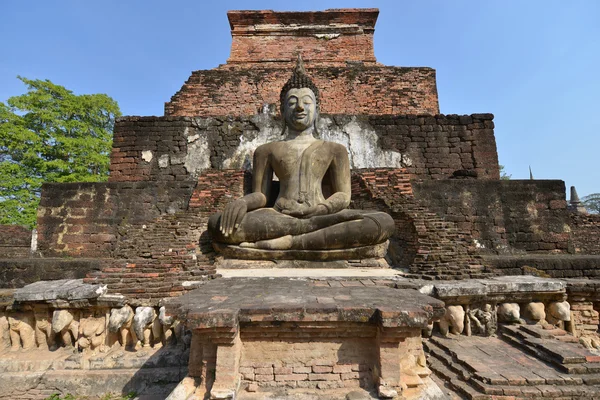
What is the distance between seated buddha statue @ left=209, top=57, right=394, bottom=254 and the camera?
486 centimetres

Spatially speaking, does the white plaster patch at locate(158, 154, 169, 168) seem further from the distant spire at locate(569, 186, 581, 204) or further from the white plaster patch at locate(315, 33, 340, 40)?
the distant spire at locate(569, 186, 581, 204)

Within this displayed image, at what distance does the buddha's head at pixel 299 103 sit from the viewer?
592 centimetres

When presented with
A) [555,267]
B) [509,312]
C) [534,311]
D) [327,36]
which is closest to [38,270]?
[509,312]

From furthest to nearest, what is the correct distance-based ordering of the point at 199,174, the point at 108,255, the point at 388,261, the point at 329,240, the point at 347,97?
the point at 347,97
the point at 199,174
the point at 108,255
the point at 388,261
the point at 329,240

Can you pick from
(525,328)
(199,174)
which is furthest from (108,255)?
(525,328)

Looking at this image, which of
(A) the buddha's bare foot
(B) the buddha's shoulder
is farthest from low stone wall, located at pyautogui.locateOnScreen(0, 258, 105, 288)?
(B) the buddha's shoulder

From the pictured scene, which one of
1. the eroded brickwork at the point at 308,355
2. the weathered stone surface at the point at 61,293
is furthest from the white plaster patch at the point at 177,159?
the eroded brickwork at the point at 308,355

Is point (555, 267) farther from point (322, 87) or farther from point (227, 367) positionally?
point (322, 87)

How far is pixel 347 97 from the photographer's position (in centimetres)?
1049

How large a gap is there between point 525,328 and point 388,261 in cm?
208

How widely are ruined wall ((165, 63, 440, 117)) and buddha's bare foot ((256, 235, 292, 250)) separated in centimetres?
652

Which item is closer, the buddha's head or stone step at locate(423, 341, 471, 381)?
stone step at locate(423, 341, 471, 381)

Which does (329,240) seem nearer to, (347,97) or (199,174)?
(199,174)

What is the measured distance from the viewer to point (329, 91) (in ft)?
34.7
